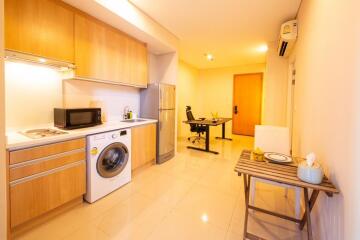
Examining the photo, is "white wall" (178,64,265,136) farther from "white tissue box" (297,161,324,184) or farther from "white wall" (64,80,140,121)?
"white tissue box" (297,161,324,184)

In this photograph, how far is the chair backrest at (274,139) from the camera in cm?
206

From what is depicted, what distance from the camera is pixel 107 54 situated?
245 cm

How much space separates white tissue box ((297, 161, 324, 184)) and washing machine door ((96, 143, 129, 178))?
2025 mm

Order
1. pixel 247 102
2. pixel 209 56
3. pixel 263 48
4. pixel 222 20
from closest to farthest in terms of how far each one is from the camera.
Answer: pixel 222 20 → pixel 263 48 → pixel 209 56 → pixel 247 102

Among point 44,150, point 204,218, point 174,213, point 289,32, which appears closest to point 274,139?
point 204,218

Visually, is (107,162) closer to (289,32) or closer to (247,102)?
(289,32)

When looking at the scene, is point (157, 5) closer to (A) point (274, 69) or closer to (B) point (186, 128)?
(A) point (274, 69)

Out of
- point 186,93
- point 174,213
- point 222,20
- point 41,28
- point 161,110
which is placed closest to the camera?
point 41,28

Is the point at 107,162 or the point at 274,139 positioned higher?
the point at 274,139

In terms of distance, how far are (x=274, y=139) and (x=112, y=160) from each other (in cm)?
218

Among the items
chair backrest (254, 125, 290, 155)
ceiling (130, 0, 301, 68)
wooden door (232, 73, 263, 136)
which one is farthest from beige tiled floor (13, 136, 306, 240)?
wooden door (232, 73, 263, 136)

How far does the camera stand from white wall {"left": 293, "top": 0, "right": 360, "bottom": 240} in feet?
2.95

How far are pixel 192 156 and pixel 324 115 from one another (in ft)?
8.90

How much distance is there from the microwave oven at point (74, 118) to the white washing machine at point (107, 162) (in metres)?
0.33
